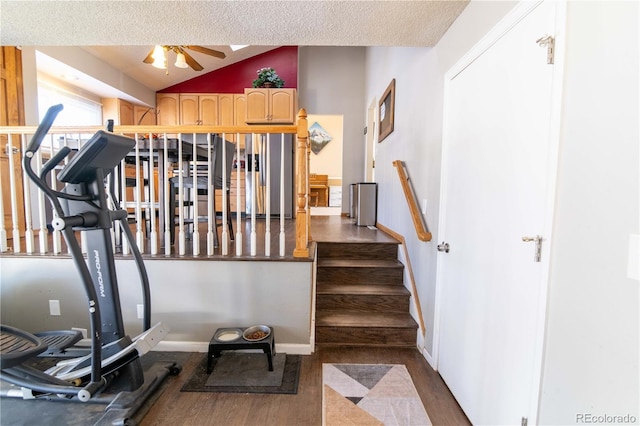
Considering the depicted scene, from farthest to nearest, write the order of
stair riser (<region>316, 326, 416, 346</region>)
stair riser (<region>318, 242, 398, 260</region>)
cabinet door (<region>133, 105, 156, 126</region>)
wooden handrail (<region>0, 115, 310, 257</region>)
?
cabinet door (<region>133, 105, 156, 126</region>)
stair riser (<region>318, 242, 398, 260</region>)
stair riser (<region>316, 326, 416, 346</region>)
wooden handrail (<region>0, 115, 310, 257</region>)

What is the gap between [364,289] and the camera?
262 centimetres

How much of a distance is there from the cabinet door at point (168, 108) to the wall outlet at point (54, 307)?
4.50 metres

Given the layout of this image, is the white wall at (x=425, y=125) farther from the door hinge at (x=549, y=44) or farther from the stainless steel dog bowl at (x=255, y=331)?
the stainless steel dog bowl at (x=255, y=331)

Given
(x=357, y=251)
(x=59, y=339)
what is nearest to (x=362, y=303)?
(x=357, y=251)

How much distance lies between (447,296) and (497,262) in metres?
0.63

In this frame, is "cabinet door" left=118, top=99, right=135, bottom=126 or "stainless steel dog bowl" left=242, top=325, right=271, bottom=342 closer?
"stainless steel dog bowl" left=242, top=325, right=271, bottom=342

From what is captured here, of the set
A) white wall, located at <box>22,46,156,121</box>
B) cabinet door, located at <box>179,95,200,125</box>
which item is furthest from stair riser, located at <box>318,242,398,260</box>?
cabinet door, located at <box>179,95,200,125</box>

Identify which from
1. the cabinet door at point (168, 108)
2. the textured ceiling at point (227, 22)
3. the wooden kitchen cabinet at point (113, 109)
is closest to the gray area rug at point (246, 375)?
the textured ceiling at point (227, 22)

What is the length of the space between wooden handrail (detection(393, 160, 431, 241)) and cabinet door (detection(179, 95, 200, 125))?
187 inches

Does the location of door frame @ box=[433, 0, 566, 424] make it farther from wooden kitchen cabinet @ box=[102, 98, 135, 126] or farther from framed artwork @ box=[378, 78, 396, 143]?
wooden kitchen cabinet @ box=[102, 98, 135, 126]

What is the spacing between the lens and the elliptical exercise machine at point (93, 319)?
1417 mm

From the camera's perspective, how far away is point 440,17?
5.75ft

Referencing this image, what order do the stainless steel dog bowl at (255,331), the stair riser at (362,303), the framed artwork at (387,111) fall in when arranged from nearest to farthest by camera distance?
the stainless steel dog bowl at (255,331), the stair riser at (362,303), the framed artwork at (387,111)

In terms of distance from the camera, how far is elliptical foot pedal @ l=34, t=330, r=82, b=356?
1.84 m
